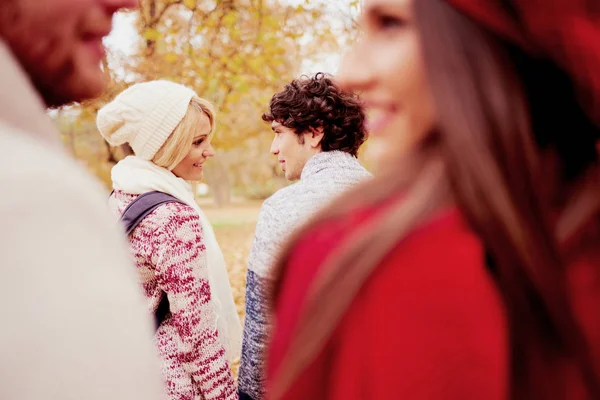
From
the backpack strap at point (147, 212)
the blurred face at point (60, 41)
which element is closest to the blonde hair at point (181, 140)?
the backpack strap at point (147, 212)

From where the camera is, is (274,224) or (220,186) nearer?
(274,224)

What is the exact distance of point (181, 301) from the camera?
227 centimetres

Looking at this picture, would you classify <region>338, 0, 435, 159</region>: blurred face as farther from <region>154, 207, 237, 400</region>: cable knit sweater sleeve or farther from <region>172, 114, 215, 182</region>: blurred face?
<region>172, 114, 215, 182</region>: blurred face

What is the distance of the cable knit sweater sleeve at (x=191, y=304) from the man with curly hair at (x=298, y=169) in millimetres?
271

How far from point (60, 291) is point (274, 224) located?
6.34 ft

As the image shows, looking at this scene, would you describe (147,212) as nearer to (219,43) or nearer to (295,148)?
(295,148)

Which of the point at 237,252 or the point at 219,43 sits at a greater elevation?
the point at 219,43

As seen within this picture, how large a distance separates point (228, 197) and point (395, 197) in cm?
3832

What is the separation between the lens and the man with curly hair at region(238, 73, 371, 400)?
8.08ft

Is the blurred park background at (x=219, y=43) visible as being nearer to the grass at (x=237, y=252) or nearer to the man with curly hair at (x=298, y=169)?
the grass at (x=237, y=252)

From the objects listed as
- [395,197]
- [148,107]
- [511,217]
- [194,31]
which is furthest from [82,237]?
[194,31]

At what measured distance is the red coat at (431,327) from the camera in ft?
2.22

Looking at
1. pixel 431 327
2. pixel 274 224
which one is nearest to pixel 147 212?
pixel 274 224

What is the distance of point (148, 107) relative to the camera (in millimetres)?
2582
